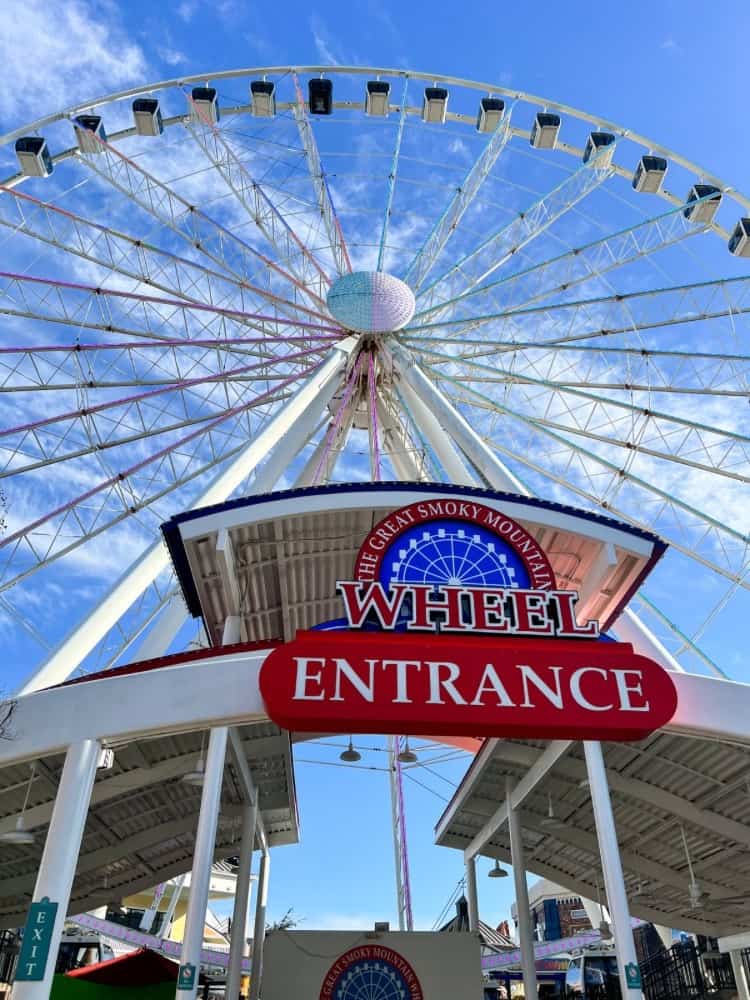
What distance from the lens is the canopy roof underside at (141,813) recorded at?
44.8ft

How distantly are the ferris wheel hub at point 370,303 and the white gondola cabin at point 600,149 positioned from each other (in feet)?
22.9

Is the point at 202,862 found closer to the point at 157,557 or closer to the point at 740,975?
the point at 157,557

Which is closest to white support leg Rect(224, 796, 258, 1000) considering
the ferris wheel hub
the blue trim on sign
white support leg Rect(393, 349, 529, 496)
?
the blue trim on sign

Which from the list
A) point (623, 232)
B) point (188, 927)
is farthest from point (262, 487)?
point (623, 232)

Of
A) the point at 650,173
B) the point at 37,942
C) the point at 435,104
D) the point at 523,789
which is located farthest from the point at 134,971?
the point at 435,104

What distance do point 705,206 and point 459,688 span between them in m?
19.7

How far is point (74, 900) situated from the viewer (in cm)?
2167

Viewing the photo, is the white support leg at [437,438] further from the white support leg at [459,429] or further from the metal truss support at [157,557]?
the metal truss support at [157,557]

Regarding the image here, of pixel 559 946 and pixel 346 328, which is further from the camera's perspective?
pixel 559 946

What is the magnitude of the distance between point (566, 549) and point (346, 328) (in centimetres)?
1093

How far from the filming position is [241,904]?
17125 mm

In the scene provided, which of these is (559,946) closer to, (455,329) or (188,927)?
(455,329)

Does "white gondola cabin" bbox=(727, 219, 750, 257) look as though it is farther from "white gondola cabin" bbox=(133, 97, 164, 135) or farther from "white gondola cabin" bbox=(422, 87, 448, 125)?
"white gondola cabin" bbox=(133, 97, 164, 135)

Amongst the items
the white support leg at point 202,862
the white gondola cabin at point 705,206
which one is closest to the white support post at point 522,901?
the white support leg at point 202,862
